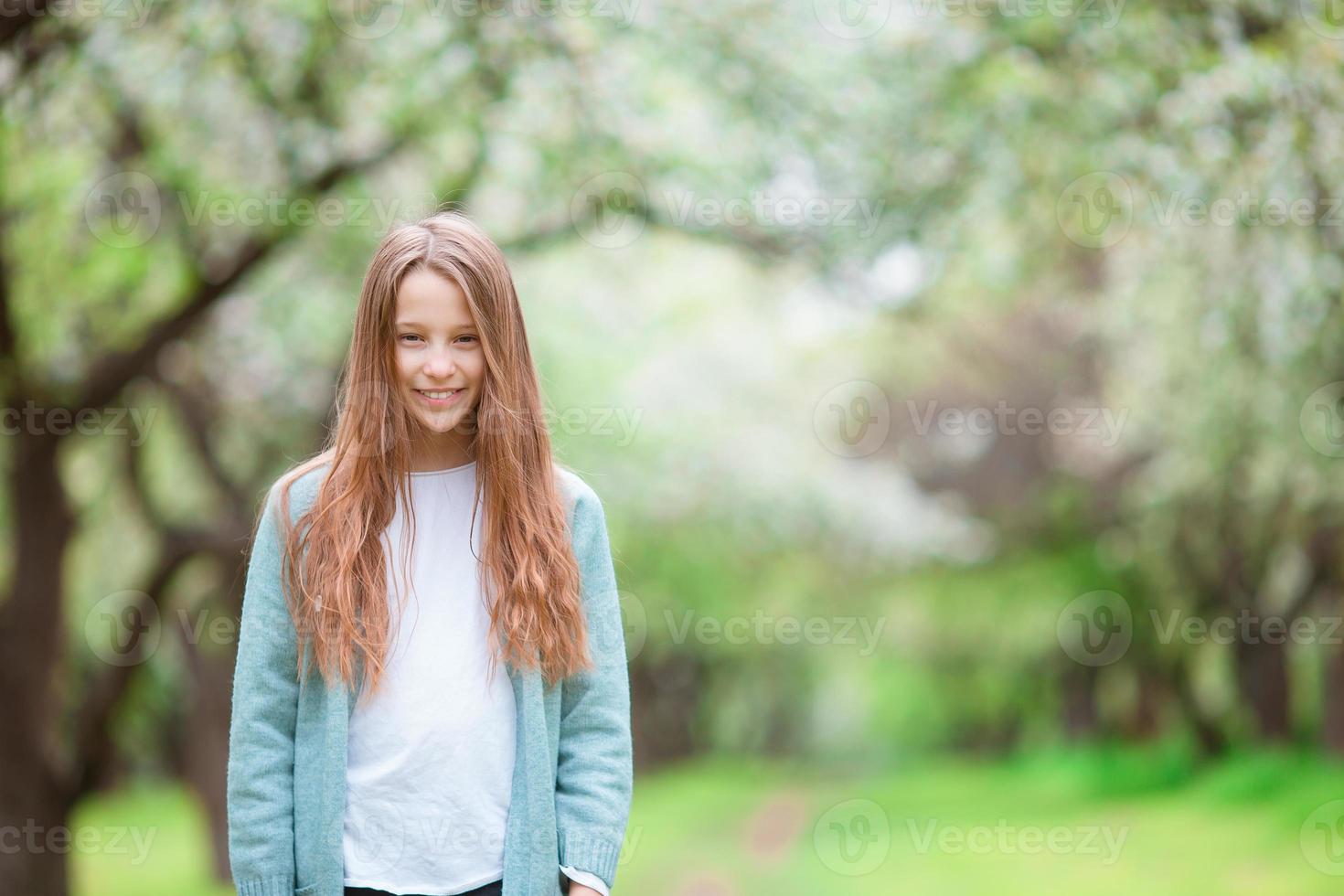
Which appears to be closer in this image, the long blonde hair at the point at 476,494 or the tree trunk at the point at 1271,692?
the long blonde hair at the point at 476,494

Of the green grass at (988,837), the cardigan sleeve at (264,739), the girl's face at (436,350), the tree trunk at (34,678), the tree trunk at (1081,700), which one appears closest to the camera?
the cardigan sleeve at (264,739)

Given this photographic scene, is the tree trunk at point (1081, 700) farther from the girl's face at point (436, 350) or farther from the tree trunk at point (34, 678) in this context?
the girl's face at point (436, 350)

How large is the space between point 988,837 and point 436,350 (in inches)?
432

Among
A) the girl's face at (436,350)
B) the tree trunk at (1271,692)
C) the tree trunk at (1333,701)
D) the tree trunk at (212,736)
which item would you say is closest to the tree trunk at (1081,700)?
the tree trunk at (1271,692)

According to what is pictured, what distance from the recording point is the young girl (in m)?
2.22

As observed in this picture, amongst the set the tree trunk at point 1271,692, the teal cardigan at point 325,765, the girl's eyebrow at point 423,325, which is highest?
the girl's eyebrow at point 423,325

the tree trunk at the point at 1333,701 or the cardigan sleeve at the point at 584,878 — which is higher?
the cardigan sleeve at the point at 584,878

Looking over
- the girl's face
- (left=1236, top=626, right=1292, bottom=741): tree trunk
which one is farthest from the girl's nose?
(left=1236, top=626, right=1292, bottom=741): tree trunk

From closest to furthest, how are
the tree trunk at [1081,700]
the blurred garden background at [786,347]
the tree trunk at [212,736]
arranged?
the blurred garden background at [786,347], the tree trunk at [212,736], the tree trunk at [1081,700]

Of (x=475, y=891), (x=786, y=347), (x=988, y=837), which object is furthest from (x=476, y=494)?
(x=786, y=347)

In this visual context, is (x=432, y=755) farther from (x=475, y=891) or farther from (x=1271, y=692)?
(x=1271, y=692)

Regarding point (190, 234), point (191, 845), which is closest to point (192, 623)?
point (190, 234)

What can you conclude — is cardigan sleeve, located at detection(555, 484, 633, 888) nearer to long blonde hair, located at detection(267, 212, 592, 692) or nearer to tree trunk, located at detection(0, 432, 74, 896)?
long blonde hair, located at detection(267, 212, 592, 692)

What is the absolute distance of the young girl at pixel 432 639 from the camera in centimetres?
222
